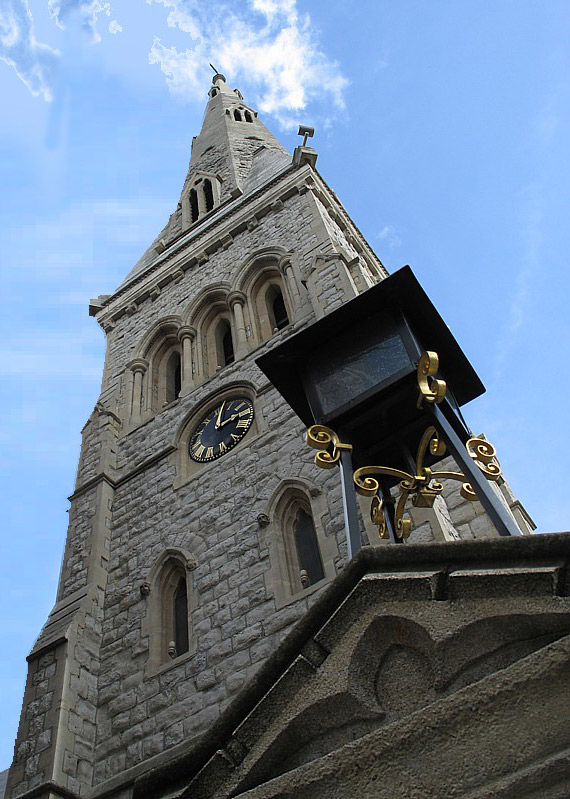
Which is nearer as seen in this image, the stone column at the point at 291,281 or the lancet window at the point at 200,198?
the stone column at the point at 291,281

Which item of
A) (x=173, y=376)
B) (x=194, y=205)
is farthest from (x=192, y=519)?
(x=194, y=205)

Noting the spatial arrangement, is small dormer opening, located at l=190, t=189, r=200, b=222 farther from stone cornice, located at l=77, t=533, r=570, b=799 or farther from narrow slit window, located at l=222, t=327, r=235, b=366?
stone cornice, located at l=77, t=533, r=570, b=799

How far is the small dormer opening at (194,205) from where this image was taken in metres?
25.0

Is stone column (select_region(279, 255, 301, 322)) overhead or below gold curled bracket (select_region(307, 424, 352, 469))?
overhead

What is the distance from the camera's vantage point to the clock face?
12312 mm

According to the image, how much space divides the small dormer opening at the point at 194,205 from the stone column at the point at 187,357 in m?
8.77

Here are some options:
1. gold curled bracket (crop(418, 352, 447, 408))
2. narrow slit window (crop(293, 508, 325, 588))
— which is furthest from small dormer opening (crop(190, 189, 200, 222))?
gold curled bracket (crop(418, 352, 447, 408))

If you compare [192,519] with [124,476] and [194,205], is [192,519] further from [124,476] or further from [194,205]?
[194,205]

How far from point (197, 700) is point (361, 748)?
5.29 metres

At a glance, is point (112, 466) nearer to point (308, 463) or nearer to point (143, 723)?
point (308, 463)

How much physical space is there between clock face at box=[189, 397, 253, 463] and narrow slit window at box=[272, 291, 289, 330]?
8.60ft

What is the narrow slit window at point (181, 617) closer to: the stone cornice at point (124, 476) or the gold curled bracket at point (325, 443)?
the stone cornice at point (124, 476)

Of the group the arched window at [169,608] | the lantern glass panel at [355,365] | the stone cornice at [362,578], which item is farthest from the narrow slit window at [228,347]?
the stone cornice at [362,578]

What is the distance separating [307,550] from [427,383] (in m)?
4.54
